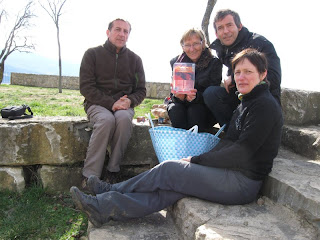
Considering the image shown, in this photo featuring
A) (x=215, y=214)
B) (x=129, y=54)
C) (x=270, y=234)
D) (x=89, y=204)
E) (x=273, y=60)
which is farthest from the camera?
(x=129, y=54)

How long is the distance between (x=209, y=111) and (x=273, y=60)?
2.73 ft

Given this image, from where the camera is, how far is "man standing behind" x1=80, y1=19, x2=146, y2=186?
119 inches

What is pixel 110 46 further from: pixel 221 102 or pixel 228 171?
pixel 228 171

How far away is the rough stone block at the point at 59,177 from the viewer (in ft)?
10.9

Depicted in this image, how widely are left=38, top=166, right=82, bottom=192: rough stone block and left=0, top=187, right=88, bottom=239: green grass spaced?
101mm

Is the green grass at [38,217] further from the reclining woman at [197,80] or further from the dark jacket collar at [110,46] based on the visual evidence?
the dark jacket collar at [110,46]

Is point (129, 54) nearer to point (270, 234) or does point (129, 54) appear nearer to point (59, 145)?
point (59, 145)

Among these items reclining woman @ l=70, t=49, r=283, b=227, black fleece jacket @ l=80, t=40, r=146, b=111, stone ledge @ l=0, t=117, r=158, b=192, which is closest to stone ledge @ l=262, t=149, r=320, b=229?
reclining woman @ l=70, t=49, r=283, b=227

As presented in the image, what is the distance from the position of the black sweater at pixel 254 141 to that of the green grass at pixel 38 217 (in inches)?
51.8

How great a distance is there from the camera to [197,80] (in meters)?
3.18

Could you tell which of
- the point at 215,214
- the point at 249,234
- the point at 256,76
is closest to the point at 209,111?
the point at 256,76

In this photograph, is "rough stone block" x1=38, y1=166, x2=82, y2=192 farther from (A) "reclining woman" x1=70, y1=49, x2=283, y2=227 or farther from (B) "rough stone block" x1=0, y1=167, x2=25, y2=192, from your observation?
(A) "reclining woman" x1=70, y1=49, x2=283, y2=227

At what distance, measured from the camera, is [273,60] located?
271 centimetres

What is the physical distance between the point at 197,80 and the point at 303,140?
1306 mm
